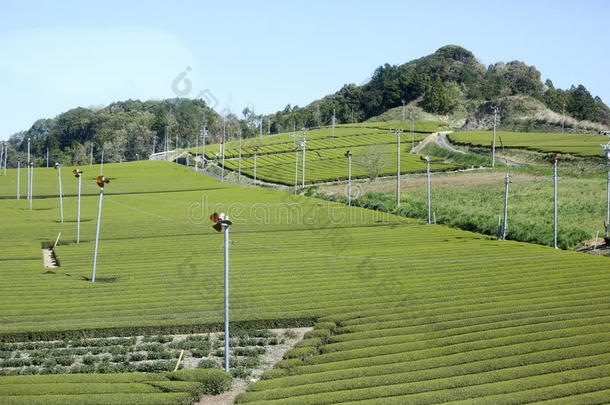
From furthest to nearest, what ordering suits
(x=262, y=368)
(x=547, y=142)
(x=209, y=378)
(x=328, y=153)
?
(x=328, y=153)
(x=547, y=142)
(x=262, y=368)
(x=209, y=378)

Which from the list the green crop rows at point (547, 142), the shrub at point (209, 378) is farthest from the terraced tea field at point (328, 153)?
the shrub at point (209, 378)

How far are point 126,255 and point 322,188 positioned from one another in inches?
2022

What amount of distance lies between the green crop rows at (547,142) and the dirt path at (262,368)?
7571 centimetres

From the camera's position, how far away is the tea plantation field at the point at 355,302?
20.6 m

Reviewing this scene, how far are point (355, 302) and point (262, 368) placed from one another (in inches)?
292

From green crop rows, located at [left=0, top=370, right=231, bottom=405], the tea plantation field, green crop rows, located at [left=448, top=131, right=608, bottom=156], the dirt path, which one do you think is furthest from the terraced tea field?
green crop rows, located at [left=0, top=370, right=231, bottom=405]

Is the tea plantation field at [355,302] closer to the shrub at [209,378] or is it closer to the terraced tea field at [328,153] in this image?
the shrub at [209,378]

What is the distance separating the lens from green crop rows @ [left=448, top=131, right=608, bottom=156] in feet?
315

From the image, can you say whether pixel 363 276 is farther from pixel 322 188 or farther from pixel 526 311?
pixel 322 188

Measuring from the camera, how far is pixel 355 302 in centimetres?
3030

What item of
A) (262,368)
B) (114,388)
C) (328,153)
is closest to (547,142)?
(328,153)

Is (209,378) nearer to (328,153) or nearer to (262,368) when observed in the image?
(262,368)

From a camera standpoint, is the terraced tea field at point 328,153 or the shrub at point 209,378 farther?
the terraced tea field at point 328,153

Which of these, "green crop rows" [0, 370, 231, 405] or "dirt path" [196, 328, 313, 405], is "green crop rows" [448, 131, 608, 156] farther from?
"green crop rows" [0, 370, 231, 405]
